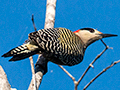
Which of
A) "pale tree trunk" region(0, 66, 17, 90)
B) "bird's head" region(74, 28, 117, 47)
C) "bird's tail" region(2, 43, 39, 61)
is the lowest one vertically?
"bird's head" region(74, 28, 117, 47)

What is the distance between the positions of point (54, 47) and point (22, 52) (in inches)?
22.7

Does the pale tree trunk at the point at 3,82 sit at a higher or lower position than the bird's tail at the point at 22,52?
higher

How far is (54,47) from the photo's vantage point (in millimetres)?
3574

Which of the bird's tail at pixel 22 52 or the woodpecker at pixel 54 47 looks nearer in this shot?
the bird's tail at pixel 22 52

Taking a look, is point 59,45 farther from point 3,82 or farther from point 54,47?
point 3,82

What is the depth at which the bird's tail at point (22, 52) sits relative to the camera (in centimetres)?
322

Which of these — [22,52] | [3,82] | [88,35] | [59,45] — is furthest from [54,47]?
[3,82]

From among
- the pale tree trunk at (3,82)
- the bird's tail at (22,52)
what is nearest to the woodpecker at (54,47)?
the bird's tail at (22,52)

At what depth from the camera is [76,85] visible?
2072 millimetres

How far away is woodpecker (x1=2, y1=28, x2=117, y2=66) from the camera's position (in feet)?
10.9

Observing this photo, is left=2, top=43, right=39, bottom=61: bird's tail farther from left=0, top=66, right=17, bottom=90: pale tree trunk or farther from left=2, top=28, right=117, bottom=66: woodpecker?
left=0, top=66, right=17, bottom=90: pale tree trunk

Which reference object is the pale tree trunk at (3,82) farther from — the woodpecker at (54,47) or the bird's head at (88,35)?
the bird's head at (88,35)

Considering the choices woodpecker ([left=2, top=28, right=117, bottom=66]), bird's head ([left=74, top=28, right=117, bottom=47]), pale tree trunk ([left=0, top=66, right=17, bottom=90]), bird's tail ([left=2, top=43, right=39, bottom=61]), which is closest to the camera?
pale tree trunk ([left=0, top=66, right=17, bottom=90])

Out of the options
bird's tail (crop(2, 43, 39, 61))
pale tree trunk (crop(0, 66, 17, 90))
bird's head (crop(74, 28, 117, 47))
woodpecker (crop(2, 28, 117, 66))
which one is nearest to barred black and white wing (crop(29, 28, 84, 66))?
woodpecker (crop(2, 28, 117, 66))
